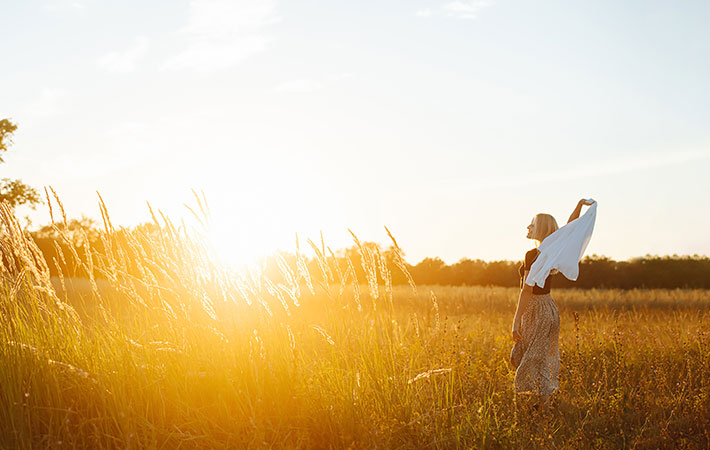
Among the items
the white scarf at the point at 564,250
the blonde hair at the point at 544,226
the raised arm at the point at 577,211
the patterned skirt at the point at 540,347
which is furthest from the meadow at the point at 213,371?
the raised arm at the point at 577,211

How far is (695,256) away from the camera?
2711cm

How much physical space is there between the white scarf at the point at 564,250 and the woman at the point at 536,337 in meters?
0.17

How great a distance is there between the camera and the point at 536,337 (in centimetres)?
571

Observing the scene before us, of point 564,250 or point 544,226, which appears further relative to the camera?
point 544,226

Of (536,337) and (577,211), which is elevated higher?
(577,211)

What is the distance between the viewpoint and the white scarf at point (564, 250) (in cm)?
543

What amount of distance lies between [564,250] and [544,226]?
0.47 meters

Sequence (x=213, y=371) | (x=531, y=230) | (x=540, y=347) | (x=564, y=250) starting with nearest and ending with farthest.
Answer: (x=213, y=371) → (x=564, y=250) → (x=540, y=347) → (x=531, y=230)

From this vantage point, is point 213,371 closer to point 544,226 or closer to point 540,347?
point 540,347

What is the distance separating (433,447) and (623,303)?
1394cm

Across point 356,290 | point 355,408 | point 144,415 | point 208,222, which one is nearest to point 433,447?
point 355,408

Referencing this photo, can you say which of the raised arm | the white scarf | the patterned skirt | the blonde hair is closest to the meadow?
the patterned skirt

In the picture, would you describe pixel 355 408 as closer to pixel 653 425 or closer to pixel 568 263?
pixel 568 263

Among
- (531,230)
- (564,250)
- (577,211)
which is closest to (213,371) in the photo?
(564,250)
